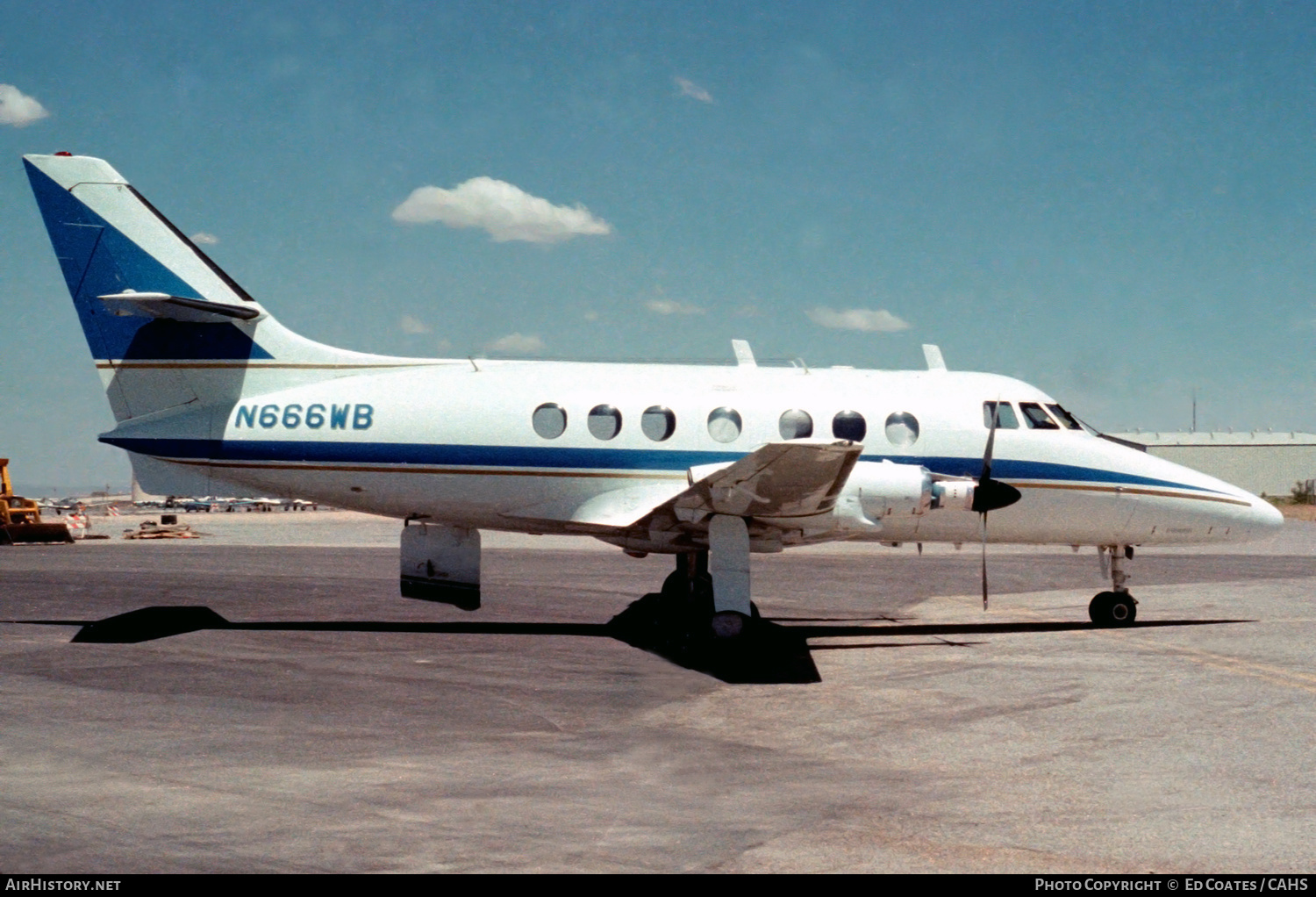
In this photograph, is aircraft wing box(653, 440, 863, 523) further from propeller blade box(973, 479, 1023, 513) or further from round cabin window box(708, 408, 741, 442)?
propeller blade box(973, 479, 1023, 513)

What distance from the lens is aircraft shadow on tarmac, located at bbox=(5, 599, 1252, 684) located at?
44.5 feet

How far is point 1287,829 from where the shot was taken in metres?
6.91

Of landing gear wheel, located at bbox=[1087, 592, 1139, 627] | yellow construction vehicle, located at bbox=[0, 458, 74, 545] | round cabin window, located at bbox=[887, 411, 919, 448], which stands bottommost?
landing gear wheel, located at bbox=[1087, 592, 1139, 627]

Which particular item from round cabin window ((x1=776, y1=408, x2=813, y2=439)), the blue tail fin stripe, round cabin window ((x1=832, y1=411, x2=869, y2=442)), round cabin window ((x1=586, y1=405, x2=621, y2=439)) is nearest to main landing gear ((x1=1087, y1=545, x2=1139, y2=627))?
round cabin window ((x1=832, y1=411, x2=869, y2=442))

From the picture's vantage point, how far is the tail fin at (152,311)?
50.2ft

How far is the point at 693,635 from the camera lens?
1505cm

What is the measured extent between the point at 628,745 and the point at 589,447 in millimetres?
6893

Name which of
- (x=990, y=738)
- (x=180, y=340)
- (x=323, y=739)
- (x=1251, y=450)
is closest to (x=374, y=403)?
(x=180, y=340)

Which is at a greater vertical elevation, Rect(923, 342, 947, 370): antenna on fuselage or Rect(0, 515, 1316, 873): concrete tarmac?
Rect(923, 342, 947, 370): antenna on fuselage

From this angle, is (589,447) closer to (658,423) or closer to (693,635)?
(658,423)

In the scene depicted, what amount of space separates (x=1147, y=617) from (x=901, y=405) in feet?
20.1

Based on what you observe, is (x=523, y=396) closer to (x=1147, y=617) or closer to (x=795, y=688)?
(x=795, y=688)

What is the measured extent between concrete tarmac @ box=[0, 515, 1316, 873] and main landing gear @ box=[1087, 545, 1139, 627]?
0.53 m

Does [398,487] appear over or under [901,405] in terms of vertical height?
under
